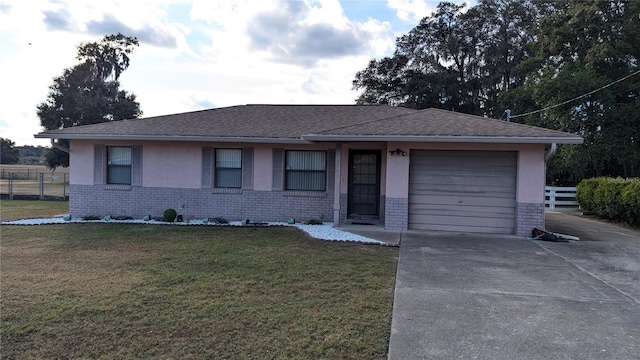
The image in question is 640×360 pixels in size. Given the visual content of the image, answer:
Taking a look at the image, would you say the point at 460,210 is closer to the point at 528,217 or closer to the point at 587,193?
the point at 528,217

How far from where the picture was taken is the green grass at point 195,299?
3.67 meters

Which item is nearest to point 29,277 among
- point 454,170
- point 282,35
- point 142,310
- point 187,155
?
point 142,310

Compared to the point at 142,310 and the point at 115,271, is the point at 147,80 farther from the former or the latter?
the point at 142,310

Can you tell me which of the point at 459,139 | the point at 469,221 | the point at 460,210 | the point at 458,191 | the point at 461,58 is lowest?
the point at 469,221

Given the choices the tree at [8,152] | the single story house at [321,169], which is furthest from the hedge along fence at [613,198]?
the tree at [8,152]

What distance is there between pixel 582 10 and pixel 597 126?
5.50m

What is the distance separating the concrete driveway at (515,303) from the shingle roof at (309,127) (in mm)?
2744

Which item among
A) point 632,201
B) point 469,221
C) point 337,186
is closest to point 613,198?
point 632,201

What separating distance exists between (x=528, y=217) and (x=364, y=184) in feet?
14.0

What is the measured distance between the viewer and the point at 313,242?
8867mm

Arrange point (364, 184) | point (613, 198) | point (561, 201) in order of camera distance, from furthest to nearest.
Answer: point (561, 201) → point (613, 198) → point (364, 184)

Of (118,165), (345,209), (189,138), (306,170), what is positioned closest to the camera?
(345,209)

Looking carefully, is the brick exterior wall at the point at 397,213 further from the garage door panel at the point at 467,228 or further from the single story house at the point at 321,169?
the garage door panel at the point at 467,228

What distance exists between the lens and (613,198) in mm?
13445
